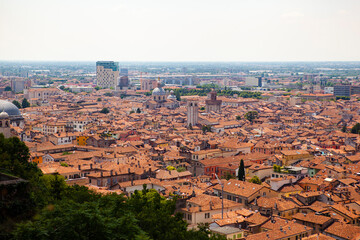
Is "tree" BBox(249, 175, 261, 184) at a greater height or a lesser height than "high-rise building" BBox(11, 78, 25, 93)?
greater

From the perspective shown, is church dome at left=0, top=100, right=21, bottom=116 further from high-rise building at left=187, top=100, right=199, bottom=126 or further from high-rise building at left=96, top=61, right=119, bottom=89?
high-rise building at left=96, top=61, right=119, bottom=89

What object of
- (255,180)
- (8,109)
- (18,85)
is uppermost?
(8,109)

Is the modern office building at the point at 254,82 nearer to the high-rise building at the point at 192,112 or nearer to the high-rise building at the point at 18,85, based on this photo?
the high-rise building at the point at 18,85

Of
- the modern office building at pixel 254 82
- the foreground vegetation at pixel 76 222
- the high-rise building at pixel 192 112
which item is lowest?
the modern office building at pixel 254 82

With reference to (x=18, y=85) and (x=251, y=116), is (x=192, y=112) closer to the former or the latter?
(x=251, y=116)

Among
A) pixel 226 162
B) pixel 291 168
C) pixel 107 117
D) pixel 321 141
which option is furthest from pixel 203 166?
pixel 107 117

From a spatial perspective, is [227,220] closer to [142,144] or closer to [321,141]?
[142,144]

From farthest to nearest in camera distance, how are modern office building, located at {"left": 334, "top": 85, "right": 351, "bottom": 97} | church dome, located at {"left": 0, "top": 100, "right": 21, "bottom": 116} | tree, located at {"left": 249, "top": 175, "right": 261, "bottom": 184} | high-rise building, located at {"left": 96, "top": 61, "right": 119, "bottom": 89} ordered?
high-rise building, located at {"left": 96, "top": 61, "right": 119, "bottom": 89} → modern office building, located at {"left": 334, "top": 85, "right": 351, "bottom": 97} → church dome, located at {"left": 0, "top": 100, "right": 21, "bottom": 116} → tree, located at {"left": 249, "top": 175, "right": 261, "bottom": 184}

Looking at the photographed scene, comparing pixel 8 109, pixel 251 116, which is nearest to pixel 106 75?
pixel 251 116

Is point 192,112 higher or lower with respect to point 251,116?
higher

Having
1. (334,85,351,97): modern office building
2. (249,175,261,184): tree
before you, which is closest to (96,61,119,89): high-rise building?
(334,85,351,97): modern office building

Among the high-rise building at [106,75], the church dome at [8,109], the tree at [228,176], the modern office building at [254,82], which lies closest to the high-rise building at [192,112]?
the church dome at [8,109]

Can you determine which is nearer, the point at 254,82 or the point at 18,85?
the point at 18,85
